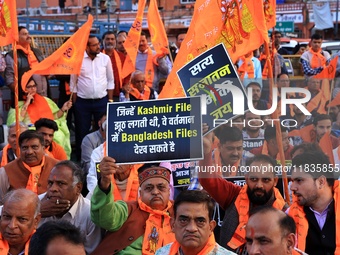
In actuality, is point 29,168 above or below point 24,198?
above

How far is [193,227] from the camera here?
5.45 metres

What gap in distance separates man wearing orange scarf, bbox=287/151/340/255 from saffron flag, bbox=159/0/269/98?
167 centimetres

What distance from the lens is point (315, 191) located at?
621 centimetres

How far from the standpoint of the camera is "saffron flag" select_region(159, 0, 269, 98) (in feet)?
24.8

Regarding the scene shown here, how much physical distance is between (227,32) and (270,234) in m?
3.17

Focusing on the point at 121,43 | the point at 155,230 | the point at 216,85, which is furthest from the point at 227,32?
the point at 121,43

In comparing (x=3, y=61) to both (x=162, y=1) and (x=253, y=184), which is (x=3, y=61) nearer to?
(x=253, y=184)

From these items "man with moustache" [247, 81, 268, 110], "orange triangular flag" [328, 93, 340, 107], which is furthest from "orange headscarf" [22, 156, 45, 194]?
"orange triangular flag" [328, 93, 340, 107]

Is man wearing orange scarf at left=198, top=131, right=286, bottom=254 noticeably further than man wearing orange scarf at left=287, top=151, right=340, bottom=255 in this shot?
Yes

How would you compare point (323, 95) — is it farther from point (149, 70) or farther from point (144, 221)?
point (144, 221)

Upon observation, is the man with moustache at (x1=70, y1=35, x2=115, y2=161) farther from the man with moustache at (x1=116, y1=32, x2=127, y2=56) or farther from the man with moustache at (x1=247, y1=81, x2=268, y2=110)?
the man with moustache at (x1=247, y1=81, x2=268, y2=110)

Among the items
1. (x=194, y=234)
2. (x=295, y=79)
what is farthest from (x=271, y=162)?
(x=295, y=79)

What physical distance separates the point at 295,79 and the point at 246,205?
320 inches

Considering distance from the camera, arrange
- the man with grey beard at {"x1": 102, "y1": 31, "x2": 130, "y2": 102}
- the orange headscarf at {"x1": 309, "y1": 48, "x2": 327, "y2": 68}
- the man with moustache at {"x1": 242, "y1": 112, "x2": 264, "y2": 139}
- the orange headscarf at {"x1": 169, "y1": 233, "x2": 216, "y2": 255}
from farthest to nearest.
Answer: the orange headscarf at {"x1": 309, "y1": 48, "x2": 327, "y2": 68}, the man with grey beard at {"x1": 102, "y1": 31, "x2": 130, "y2": 102}, the man with moustache at {"x1": 242, "y1": 112, "x2": 264, "y2": 139}, the orange headscarf at {"x1": 169, "y1": 233, "x2": 216, "y2": 255}
